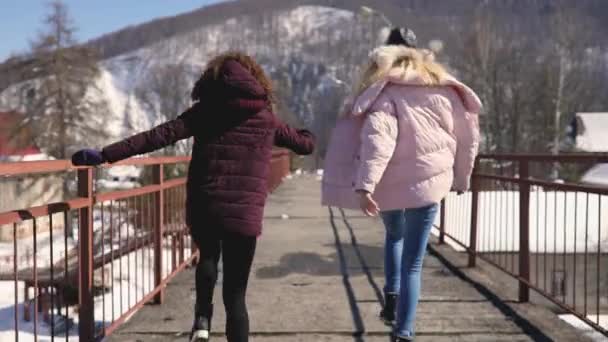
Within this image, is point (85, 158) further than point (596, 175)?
No

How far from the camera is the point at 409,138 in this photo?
3.26 m

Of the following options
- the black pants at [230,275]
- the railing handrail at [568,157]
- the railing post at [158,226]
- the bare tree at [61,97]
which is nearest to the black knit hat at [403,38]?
the railing handrail at [568,157]

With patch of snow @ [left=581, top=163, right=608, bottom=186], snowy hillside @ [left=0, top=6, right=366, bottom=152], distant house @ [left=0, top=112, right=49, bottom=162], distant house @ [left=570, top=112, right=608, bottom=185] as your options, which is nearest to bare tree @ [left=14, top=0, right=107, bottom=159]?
distant house @ [left=0, top=112, right=49, bottom=162]

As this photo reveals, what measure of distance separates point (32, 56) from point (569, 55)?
114 feet

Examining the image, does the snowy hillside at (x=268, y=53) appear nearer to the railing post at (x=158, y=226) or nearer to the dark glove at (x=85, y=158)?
the railing post at (x=158, y=226)

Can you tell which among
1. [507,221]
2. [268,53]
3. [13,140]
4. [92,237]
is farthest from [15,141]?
[268,53]

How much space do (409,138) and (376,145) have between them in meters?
0.22

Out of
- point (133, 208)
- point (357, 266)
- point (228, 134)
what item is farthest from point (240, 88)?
point (357, 266)

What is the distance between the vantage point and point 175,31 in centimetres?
18888

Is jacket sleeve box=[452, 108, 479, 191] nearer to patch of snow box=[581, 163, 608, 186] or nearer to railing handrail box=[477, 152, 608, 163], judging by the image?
railing handrail box=[477, 152, 608, 163]

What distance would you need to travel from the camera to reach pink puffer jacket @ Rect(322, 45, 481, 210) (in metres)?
3.18

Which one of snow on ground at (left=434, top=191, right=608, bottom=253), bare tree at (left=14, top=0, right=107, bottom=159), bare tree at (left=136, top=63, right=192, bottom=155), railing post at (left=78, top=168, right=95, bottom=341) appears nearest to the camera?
railing post at (left=78, top=168, right=95, bottom=341)

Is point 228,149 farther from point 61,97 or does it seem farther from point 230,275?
point 61,97

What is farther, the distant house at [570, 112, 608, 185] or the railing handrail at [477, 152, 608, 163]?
the distant house at [570, 112, 608, 185]
